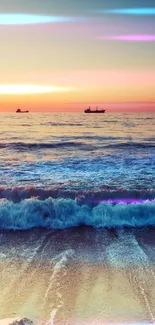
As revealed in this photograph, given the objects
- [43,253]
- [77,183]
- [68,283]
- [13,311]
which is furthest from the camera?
[77,183]

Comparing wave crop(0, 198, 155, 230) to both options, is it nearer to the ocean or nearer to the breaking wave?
the ocean

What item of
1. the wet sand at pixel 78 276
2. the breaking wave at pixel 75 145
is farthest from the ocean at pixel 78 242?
the breaking wave at pixel 75 145

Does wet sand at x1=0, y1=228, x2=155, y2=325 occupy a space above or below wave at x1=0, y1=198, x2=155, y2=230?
below

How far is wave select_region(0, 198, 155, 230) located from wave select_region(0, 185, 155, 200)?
0.99 m

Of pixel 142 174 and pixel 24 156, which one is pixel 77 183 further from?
pixel 24 156

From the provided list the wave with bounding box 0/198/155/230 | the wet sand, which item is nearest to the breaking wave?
the wave with bounding box 0/198/155/230

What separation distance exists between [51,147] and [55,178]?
9.41 metres

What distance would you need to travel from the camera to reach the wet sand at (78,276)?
15.0ft

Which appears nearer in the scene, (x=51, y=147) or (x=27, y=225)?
(x=27, y=225)

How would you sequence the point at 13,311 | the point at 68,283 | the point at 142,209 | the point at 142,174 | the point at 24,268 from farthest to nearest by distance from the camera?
the point at 142,174 < the point at 142,209 < the point at 24,268 < the point at 68,283 < the point at 13,311

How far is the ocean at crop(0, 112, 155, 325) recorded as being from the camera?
15.5 feet

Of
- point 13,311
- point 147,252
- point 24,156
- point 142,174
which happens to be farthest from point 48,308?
point 24,156

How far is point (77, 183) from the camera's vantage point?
1208cm

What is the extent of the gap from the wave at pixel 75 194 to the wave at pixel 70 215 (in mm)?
991
